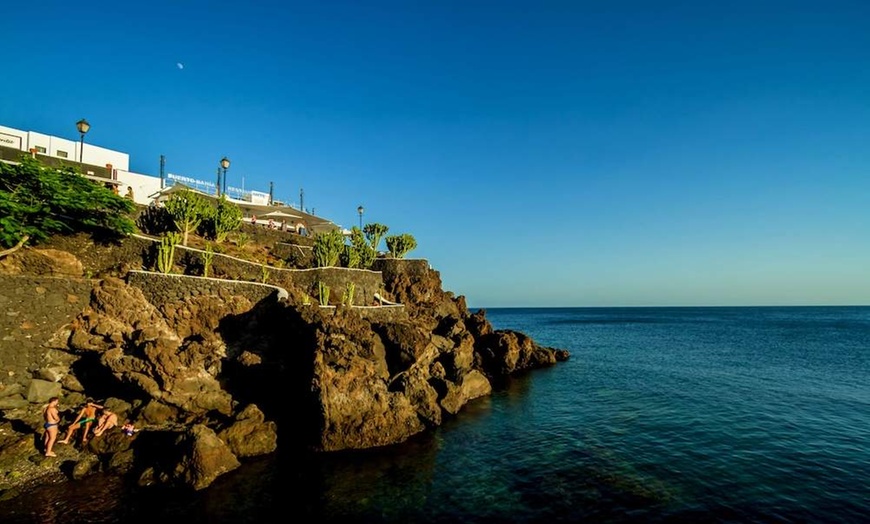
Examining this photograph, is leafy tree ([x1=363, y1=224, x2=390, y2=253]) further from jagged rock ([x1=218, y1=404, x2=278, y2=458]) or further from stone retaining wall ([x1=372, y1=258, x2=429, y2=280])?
jagged rock ([x1=218, y1=404, x2=278, y2=458])

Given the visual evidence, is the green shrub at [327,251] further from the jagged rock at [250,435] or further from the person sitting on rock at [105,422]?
the person sitting on rock at [105,422]

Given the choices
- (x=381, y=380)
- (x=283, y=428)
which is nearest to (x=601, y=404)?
(x=381, y=380)

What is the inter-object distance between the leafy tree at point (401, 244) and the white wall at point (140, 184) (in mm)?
28654

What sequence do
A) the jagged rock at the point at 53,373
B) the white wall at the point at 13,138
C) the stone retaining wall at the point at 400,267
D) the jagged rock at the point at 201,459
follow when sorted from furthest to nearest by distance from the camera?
the stone retaining wall at the point at 400,267 < the white wall at the point at 13,138 < the jagged rock at the point at 53,373 < the jagged rock at the point at 201,459

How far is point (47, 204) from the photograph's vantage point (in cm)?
2272

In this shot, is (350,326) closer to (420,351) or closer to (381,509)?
(420,351)

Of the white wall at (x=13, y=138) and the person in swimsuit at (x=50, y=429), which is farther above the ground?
the white wall at (x=13, y=138)

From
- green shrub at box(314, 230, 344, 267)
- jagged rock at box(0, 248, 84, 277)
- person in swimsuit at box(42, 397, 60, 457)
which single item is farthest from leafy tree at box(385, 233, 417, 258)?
person in swimsuit at box(42, 397, 60, 457)

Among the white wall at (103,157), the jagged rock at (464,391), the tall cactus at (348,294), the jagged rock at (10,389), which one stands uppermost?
the white wall at (103,157)

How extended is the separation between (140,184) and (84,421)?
39.7m

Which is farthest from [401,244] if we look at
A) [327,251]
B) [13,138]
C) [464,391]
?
[13,138]

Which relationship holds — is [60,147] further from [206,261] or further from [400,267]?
[400,267]

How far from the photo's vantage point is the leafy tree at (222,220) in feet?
113

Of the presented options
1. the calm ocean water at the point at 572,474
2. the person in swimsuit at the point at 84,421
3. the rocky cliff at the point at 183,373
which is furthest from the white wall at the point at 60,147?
the calm ocean water at the point at 572,474
